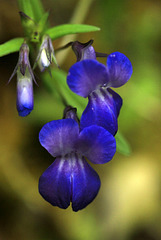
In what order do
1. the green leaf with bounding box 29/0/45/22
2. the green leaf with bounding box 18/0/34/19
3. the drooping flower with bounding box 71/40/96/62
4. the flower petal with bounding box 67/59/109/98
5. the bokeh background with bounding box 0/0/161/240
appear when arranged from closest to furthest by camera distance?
the flower petal with bounding box 67/59/109/98, the drooping flower with bounding box 71/40/96/62, the green leaf with bounding box 18/0/34/19, the green leaf with bounding box 29/0/45/22, the bokeh background with bounding box 0/0/161/240

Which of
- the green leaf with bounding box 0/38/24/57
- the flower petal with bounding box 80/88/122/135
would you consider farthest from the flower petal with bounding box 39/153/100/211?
the green leaf with bounding box 0/38/24/57

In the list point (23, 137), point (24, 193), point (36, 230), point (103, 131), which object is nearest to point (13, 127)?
point (23, 137)

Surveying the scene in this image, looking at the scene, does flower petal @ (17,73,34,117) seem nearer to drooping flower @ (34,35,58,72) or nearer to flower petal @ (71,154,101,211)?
drooping flower @ (34,35,58,72)

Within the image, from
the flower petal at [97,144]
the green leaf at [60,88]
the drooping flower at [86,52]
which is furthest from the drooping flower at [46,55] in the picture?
the green leaf at [60,88]

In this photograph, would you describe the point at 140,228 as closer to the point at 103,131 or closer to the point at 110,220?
the point at 110,220

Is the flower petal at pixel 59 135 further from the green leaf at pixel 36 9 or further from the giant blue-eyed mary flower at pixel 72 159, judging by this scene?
the green leaf at pixel 36 9

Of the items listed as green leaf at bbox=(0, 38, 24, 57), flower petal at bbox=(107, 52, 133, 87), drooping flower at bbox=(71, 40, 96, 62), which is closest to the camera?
flower petal at bbox=(107, 52, 133, 87)

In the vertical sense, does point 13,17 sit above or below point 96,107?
Answer: above
